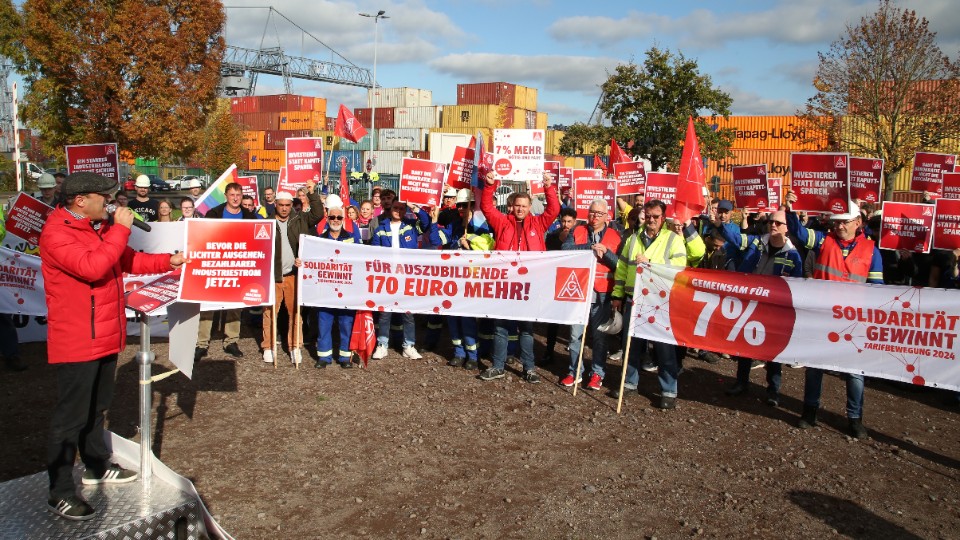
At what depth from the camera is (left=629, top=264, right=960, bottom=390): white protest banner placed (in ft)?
21.3

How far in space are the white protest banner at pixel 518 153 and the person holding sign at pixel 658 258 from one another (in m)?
5.16

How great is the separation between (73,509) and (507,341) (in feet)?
17.6

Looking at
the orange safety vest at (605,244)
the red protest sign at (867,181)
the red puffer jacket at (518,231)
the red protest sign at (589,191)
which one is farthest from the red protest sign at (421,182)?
the red protest sign at (867,181)

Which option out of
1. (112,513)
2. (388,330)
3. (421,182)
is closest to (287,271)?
(388,330)

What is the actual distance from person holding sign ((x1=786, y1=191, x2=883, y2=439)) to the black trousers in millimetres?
6240

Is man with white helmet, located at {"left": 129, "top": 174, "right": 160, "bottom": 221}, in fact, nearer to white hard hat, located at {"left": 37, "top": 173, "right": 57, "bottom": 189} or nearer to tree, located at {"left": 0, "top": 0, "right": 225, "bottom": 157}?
white hard hat, located at {"left": 37, "top": 173, "right": 57, "bottom": 189}

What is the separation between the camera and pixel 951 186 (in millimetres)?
10086

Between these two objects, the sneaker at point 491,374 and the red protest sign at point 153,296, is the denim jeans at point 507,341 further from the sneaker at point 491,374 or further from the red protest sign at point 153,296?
the red protest sign at point 153,296

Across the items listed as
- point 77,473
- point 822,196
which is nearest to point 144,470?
point 77,473

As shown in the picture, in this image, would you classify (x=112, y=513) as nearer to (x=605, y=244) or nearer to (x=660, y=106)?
(x=605, y=244)

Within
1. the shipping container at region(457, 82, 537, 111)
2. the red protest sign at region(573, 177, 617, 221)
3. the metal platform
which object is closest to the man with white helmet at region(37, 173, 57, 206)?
the metal platform

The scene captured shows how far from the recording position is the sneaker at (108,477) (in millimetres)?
4531

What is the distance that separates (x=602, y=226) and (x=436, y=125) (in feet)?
203

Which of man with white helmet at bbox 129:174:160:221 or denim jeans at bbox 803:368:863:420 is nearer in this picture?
denim jeans at bbox 803:368:863:420
